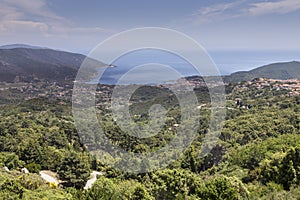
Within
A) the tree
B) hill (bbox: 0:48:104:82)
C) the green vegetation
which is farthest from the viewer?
hill (bbox: 0:48:104:82)

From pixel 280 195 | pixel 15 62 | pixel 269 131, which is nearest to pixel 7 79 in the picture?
pixel 15 62

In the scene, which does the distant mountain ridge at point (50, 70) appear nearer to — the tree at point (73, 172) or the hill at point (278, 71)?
the hill at point (278, 71)

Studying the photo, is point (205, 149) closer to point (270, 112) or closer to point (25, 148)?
point (25, 148)

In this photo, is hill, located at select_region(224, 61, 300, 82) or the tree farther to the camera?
hill, located at select_region(224, 61, 300, 82)

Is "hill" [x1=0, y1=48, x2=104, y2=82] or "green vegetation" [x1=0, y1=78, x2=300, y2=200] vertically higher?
"hill" [x1=0, y1=48, x2=104, y2=82]

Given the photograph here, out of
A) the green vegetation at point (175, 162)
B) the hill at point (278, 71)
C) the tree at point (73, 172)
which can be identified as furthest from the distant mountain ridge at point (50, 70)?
the tree at point (73, 172)

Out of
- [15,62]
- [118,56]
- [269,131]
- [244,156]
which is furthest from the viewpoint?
[15,62]

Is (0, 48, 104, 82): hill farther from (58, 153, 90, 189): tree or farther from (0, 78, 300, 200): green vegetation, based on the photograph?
(58, 153, 90, 189): tree

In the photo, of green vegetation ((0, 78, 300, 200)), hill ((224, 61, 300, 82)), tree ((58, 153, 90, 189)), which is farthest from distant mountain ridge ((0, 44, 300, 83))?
tree ((58, 153, 90, 189))
